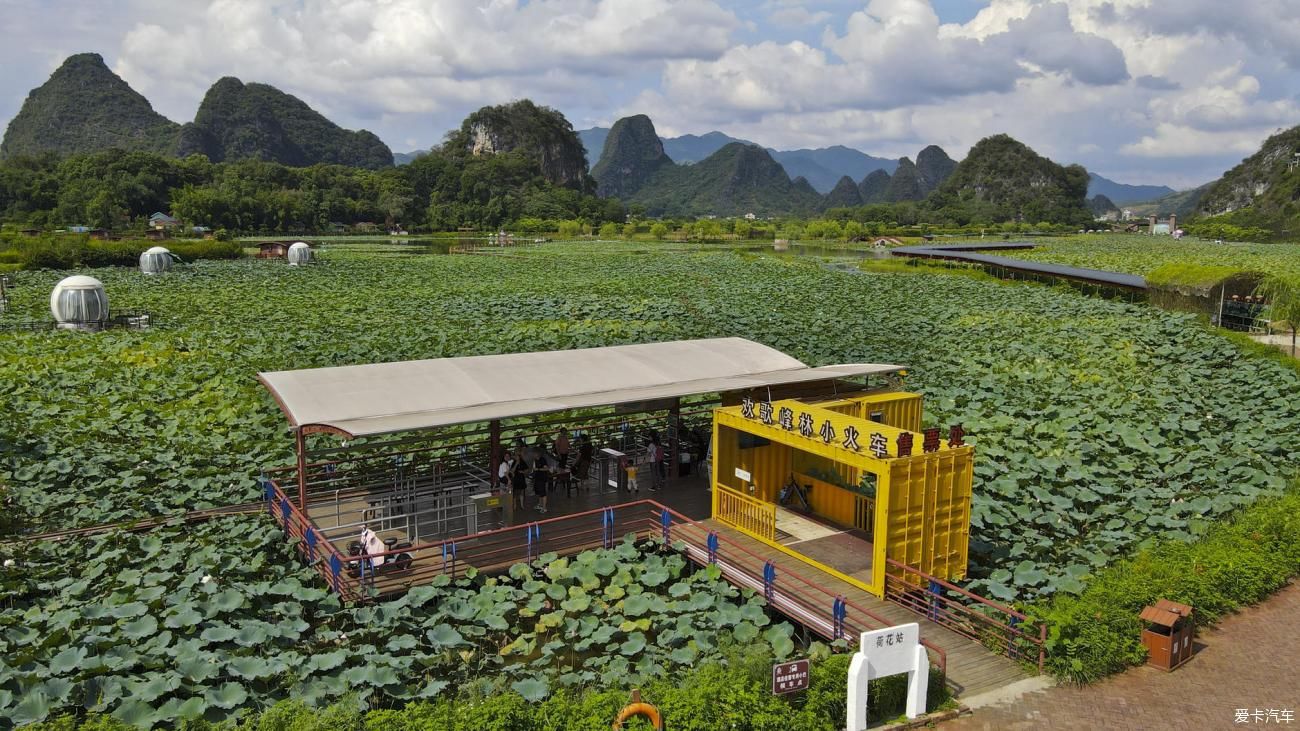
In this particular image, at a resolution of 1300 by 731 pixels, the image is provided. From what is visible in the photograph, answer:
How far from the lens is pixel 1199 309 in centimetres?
3039

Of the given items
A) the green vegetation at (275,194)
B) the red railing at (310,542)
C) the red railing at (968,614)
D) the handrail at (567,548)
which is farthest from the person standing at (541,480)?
the green vegetation at (275,194)

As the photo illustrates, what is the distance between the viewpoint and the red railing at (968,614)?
25.8ft

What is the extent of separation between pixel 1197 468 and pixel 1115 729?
7914 millimetres

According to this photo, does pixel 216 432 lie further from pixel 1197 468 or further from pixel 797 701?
pixel 1197 468

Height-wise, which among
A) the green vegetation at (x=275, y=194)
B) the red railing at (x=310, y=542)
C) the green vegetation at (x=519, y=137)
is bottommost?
the red railing at (x=310, y=542)

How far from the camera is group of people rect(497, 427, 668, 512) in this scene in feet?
36.5

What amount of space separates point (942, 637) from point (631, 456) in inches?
231

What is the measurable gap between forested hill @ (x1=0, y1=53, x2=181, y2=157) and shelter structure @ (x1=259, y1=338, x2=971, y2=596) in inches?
5962

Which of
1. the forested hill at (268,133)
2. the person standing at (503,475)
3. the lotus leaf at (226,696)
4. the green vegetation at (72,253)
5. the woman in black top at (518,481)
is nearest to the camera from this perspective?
the lotus leaf at (226,696)

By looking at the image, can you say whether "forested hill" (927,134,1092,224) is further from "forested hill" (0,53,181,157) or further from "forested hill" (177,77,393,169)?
"forested hill" (0,53,181,157)

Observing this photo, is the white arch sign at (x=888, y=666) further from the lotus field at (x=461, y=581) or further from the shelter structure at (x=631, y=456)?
the shelter structure at (x=631, y=456)

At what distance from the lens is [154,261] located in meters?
43.2

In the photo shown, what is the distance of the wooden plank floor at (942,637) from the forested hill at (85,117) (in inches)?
6146

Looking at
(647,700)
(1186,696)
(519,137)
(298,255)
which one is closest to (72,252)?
(298,255)
